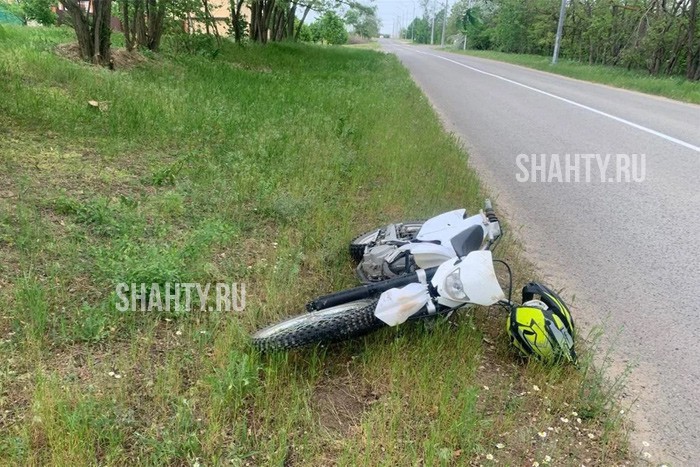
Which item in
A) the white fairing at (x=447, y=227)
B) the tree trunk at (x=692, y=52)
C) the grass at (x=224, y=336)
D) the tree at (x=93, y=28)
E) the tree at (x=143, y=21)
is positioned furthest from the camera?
the tree trunk at (x=692, y=52)

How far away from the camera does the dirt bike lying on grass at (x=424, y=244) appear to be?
3.02 meters

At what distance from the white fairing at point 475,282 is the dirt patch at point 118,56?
874 cm

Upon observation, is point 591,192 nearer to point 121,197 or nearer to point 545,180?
point 545,180

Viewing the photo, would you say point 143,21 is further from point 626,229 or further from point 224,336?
point 224,336

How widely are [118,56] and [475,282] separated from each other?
998 centimetres

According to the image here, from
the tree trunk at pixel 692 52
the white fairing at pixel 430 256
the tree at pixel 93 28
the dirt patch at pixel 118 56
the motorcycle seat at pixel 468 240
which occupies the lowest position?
the white fairing at pixel 430 256

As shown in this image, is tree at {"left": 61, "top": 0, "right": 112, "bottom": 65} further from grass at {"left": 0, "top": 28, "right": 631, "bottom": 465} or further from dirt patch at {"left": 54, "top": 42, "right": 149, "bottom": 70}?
grass at {"left": 0, "top": 28, "right": 631, "bottom": 465}

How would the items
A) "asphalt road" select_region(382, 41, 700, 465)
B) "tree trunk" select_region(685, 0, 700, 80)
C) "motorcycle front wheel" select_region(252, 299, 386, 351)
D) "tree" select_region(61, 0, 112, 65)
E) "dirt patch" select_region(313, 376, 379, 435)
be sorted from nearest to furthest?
"dirt patch" select_region(313, 376, 379, 435) < "motorcycle front wheel" select_region(252, 299, 386, 351) < "asphalt road" select_region(382, 41, 700, 465) < "tree" select_region(61, 0, 112, 65) < "tree trunk" select_region(685, 0, 700, 80)

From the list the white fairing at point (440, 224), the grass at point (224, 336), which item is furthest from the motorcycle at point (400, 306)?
the white fairing at point (440, 224)

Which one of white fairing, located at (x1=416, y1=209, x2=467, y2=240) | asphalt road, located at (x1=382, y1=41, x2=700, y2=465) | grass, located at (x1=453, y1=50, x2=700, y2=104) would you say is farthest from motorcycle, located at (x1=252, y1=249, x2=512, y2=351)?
grass, located at (x1=453, y1=50, x2=700, y2=104)

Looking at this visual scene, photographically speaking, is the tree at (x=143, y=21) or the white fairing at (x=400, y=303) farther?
the tree at (x=143, y=21)

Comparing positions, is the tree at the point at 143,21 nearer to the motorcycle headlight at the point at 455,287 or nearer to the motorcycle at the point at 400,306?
the motorcycle at the point at 400,306

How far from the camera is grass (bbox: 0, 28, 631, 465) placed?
2.15m

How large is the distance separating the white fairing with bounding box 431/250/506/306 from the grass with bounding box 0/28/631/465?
32cm
